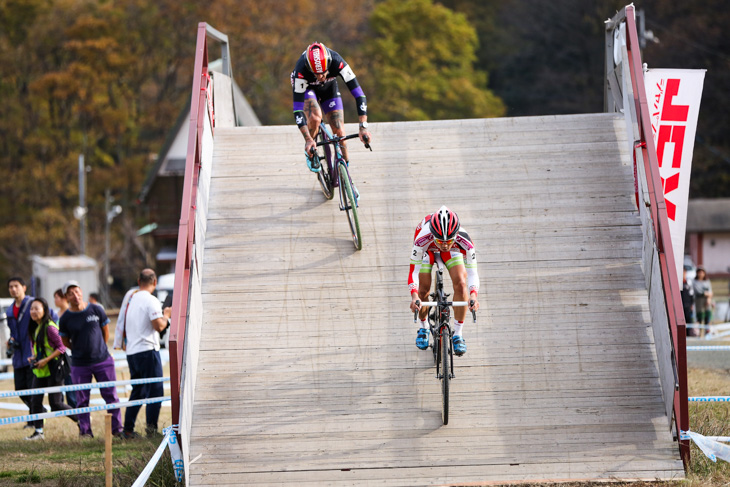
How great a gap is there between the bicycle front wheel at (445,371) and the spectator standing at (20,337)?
5.83m

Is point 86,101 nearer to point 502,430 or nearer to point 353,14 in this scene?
point 353,14

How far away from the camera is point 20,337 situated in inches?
466

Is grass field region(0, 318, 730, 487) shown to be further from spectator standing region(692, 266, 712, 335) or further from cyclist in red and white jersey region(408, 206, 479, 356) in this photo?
spectator standing region(692, 266, 712, 335)

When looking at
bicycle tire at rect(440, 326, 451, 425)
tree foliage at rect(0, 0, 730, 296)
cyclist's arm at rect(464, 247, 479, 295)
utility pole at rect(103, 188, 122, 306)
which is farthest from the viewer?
tree foliage at rect(0, 0, 730, 296)

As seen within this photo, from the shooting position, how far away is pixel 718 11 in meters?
54.8

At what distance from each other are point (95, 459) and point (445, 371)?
11.9ft

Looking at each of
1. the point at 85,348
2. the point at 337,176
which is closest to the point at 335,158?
the point at 337,176

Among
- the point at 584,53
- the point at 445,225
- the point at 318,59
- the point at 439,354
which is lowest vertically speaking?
the point at 439,354

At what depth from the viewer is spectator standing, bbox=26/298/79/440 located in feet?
38.0

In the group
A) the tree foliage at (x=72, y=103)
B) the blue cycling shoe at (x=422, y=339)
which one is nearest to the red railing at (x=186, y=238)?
the blue cycling shoe at (x=422, y=339)

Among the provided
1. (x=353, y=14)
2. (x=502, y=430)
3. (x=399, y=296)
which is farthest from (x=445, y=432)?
(x=353, y=14)

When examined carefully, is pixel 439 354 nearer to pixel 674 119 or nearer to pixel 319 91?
pixel 319 91

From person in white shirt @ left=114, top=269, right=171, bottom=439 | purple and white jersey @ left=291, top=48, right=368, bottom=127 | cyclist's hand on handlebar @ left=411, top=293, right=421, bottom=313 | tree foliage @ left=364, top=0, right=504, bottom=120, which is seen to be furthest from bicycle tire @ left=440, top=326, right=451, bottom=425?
tree foliage @ left=364, top=0, right=504, bottom=120

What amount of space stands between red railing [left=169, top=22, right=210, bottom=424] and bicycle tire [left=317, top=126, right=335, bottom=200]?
4.51 ft
